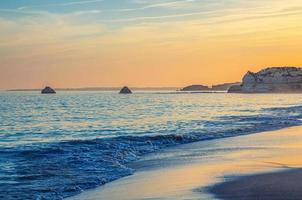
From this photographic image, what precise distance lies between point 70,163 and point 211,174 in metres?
5.99

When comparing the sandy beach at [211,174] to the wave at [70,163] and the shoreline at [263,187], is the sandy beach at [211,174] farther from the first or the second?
the wave at [70,163]

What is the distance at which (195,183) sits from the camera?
13664 mm

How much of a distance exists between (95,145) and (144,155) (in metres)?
4.15

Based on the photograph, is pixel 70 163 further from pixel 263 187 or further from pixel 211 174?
pixel 263 187

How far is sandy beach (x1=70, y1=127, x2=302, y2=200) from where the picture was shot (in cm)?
1234

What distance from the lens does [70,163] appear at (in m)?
19.0

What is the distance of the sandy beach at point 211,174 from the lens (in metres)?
12.3

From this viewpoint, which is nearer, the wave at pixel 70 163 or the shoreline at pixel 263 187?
the shoreline at pixel 263 187

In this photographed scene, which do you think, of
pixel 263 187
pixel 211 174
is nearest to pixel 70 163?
pixel 211 174

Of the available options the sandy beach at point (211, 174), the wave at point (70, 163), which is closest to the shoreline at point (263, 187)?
the sandy beach at point (211, 174)

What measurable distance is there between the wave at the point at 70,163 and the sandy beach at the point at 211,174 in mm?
775

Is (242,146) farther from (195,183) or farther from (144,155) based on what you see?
(195,183)

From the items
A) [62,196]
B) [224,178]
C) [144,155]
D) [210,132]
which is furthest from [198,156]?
[210,132]

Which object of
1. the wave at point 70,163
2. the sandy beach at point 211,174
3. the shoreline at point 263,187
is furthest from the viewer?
the wave at point 70,163
